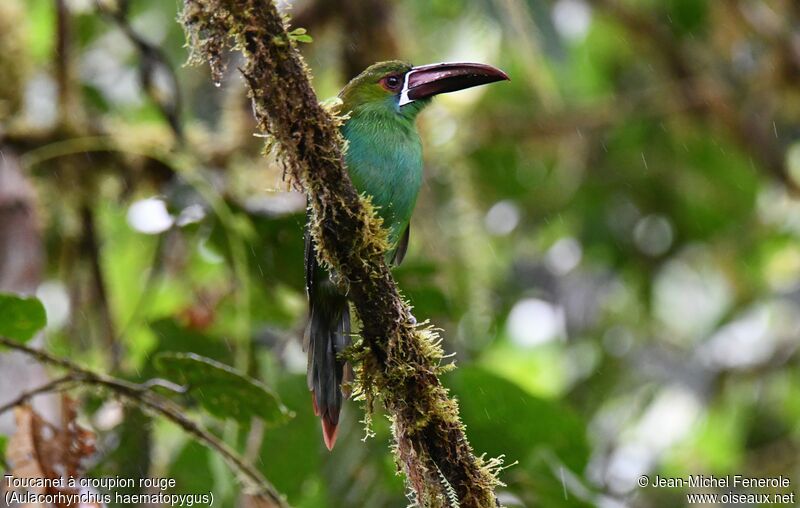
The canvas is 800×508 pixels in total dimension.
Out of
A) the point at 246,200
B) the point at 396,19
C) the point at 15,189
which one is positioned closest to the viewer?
the point at 15,189

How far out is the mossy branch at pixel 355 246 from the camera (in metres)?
1.95

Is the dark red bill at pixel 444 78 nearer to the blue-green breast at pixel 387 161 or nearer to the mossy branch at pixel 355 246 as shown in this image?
the blue-green breast at pixel 387 161

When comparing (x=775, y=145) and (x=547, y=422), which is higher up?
(x=775, y=145)

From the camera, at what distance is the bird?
2.82 meters

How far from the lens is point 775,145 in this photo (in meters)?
5.97

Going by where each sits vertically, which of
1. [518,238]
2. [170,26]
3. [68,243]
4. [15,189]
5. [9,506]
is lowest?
[9,506]

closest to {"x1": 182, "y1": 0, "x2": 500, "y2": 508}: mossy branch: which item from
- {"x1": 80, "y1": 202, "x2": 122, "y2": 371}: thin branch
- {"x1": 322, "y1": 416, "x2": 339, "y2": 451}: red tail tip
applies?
{"x1": 322, "y1": 416, "x2": 339, "y2": 451}: red tail tip

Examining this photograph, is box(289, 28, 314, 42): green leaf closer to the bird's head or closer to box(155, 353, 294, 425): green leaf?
box(155, 353, 294, 425): green leaf

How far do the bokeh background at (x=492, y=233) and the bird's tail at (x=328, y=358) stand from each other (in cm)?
22

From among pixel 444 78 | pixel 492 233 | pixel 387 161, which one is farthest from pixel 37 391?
pixel 492 233

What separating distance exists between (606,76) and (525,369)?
2022 millimetres

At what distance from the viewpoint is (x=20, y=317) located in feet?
8.09

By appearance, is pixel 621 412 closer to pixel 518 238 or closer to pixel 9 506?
pixel 518 238

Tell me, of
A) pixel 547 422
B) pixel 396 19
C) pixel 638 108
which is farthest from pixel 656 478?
pixel 396 19
